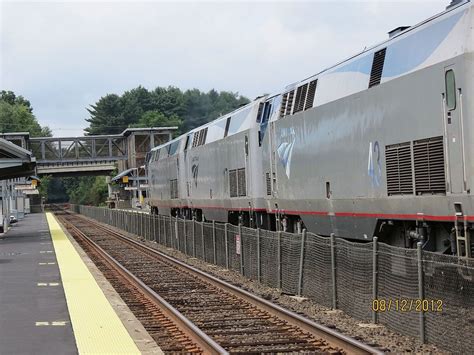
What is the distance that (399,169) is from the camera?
1173 centimetres

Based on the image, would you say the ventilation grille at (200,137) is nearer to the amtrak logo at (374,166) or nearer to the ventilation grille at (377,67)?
the ventilation grille at (377,67)

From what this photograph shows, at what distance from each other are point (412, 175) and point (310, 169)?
5.04 metres

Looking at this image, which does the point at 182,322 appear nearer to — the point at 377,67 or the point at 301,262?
the point at 301,262

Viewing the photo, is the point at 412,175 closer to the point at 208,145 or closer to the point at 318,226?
the point at 318,226

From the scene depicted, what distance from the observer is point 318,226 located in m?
16.0

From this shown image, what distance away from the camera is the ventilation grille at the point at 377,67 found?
41.5 ft

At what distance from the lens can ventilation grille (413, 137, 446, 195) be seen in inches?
409

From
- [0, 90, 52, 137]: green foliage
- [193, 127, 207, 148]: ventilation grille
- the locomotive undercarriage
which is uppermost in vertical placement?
[0, 90, 52, 137]: green foliage

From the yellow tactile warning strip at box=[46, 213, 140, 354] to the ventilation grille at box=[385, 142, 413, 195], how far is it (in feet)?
15.6

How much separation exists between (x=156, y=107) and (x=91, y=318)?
123 metres

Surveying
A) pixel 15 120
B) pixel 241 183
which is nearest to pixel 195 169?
pixel 241 183

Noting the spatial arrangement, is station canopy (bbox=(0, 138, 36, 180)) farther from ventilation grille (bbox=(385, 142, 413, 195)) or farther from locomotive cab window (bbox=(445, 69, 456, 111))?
locomotive cab window (bbox=(445, 69, 456, 111))

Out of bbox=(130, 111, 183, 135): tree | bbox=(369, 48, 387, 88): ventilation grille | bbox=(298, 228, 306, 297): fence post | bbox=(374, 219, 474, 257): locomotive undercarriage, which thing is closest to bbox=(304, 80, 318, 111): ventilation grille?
bbox=(369, 48, 387, 88): ventilation grille

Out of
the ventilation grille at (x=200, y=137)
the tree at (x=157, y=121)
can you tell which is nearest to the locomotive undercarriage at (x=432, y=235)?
the ventilation grille at (x=200, y=137)
